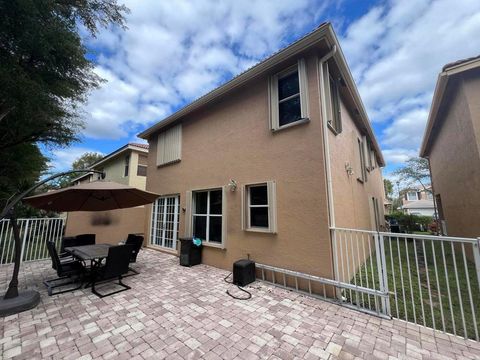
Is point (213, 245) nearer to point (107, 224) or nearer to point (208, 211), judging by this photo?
point (208, 211)

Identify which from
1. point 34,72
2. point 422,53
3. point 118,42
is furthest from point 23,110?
point 422,53

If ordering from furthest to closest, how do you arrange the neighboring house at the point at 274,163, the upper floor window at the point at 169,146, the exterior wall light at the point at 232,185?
1. the upper floor window at the point at 169,146
2. the exterior wall light at the point at 232,185
3. the neighboring house at the point at 274,163

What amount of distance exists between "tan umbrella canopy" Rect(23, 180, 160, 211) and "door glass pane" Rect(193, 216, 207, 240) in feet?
6.29

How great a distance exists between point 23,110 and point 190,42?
5764 millimetres

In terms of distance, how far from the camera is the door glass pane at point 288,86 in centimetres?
572

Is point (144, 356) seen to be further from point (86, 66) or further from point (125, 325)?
point (86, 66)

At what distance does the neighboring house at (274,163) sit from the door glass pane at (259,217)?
3cm

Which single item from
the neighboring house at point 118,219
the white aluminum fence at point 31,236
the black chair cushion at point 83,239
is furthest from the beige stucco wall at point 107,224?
the black chair cushion at point 83,239

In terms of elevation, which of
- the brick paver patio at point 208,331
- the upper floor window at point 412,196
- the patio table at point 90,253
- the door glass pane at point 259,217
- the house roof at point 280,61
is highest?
the house roof at point 280,61

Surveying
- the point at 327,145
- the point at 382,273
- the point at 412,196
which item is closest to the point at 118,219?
the point at 327,145

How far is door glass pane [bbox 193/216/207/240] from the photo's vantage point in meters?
7.39

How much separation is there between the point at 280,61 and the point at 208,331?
20.2 feet

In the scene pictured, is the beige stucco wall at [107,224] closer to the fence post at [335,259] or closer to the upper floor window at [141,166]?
the upper floor window at [141,166]

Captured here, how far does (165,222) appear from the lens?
9094 mm
